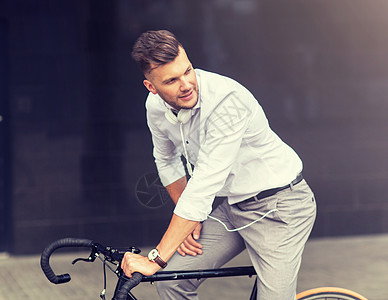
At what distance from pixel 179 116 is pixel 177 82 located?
190 millimetres

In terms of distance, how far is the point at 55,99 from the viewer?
6832 millimetres

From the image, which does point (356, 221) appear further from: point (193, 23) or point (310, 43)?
point (193, 23)

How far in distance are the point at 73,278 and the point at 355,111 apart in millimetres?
3387

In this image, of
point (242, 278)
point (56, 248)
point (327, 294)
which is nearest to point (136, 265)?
point (56, 248)

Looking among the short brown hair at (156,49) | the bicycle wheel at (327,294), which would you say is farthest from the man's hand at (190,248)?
the short brown hair at (156,49)

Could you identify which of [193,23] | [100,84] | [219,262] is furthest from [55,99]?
[219,262]

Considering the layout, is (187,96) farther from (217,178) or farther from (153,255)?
(153,255)

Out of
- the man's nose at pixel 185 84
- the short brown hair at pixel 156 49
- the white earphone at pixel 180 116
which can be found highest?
the short brown hair at pixel 156 49

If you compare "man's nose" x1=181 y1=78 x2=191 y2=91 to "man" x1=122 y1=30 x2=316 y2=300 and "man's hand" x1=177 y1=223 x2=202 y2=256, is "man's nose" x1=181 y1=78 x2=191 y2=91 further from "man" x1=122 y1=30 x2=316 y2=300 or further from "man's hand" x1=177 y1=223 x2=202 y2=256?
"man's hand" x1=177 y1=223 x2=202 y2=256

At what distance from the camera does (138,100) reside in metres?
6.97

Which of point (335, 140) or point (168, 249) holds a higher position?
point (168, 249)

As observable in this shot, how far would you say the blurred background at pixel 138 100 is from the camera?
6809 millimetres

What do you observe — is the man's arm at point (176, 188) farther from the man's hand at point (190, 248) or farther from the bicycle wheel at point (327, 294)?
the bicycle wheel at point (327, 294)

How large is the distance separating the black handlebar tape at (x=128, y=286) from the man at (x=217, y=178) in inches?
4.0
